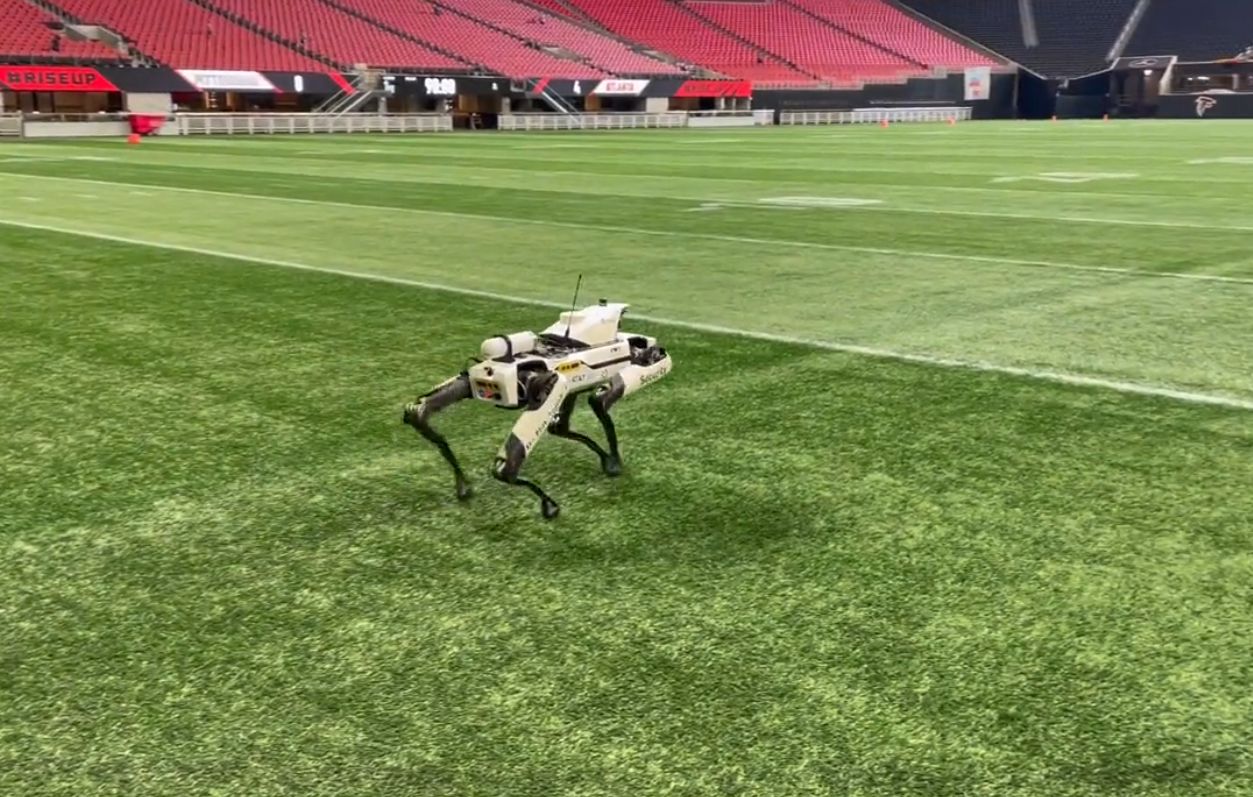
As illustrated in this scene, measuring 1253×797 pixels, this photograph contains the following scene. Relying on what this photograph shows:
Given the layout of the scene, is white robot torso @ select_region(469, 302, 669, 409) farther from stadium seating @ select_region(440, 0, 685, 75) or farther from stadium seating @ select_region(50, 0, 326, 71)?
stadium seating @ select_region(440, 0, 685, 75)

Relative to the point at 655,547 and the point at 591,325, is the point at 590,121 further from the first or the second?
the point at 655,547

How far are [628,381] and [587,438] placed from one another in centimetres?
31

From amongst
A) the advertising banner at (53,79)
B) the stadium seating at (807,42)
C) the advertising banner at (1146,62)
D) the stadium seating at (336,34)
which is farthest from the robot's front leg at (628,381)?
the advertising banner at (1146,62)

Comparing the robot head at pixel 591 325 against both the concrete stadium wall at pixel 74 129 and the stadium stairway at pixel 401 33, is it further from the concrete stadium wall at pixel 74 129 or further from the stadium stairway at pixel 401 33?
the stadium stairway at pixel 401 33

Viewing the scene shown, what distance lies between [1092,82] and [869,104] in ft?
39.4

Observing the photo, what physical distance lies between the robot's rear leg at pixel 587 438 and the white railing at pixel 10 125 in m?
31.9

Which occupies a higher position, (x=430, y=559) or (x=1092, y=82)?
(x=1092, y=82)

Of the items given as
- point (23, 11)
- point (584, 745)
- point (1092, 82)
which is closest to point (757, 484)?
point (584, 745)

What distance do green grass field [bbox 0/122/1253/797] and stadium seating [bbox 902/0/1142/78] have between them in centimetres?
5611

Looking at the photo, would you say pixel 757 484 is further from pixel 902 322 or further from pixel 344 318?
pixel 344 318

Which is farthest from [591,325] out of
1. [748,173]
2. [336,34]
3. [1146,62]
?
[1146,62]

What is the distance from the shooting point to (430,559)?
3.08 m

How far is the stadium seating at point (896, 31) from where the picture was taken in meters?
60.6

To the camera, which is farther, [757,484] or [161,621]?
[757,484]
